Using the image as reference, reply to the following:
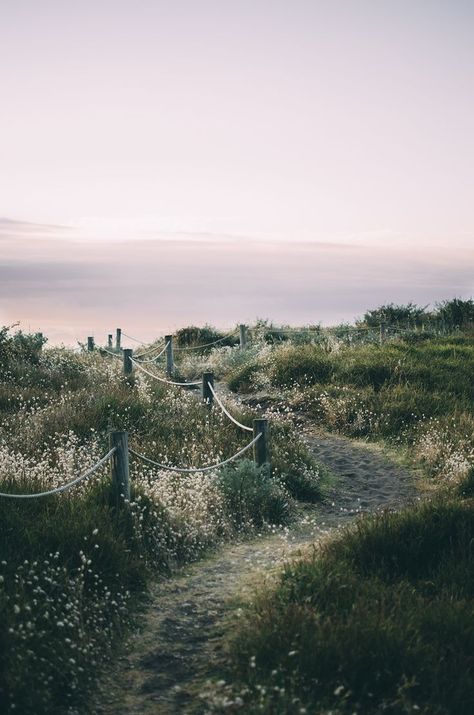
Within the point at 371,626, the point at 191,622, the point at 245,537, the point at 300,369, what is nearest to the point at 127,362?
the point at 300,369

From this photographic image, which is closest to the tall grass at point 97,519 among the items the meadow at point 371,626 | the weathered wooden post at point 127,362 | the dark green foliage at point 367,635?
the meadow at point 371,626

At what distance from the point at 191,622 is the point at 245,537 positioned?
6.89 ft

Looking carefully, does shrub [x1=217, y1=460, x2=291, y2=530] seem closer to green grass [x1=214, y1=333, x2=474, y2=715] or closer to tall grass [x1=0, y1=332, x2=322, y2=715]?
tall grass [x1=0, y1=332, x2=322, y2=715]

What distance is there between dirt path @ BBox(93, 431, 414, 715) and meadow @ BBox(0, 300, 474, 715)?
184 millimetres

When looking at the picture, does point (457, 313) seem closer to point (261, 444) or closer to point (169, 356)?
point (169, 356)

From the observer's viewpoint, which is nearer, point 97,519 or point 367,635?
point 367,635

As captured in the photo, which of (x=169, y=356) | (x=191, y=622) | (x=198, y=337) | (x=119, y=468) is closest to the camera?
(x=191, y=622)

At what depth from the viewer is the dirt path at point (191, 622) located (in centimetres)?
496

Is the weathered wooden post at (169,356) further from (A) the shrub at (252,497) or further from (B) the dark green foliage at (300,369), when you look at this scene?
(A) the shrub at (252,497)

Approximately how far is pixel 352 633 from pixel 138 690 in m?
1.56

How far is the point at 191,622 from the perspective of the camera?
592 centimetres

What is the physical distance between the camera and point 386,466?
36.6ft

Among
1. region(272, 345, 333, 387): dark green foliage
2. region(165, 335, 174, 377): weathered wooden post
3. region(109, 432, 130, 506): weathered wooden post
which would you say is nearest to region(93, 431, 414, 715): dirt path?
region(109, 432, 130, 506): weathered wooden post

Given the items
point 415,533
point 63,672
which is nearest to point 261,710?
point 63,672
